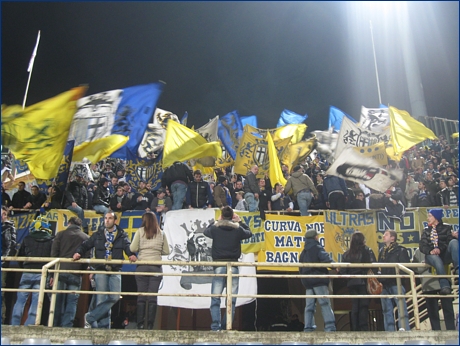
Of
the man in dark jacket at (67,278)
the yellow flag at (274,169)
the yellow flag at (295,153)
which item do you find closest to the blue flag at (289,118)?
the yellow flag at (295,153)

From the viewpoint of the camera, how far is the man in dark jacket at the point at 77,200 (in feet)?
36.0

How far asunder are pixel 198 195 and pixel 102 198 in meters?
2.50

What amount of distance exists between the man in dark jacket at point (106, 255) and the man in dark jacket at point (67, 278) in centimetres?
22

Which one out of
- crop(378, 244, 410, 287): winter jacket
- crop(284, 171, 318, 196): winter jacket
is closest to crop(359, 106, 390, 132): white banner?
crop(284, 171, 318, 196): winter jacket

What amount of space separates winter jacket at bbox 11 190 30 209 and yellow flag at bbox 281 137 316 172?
7462 mm

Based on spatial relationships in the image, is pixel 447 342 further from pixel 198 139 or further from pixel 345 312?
pixel 345 312

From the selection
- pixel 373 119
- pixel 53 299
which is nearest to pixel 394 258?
pixel 53 299

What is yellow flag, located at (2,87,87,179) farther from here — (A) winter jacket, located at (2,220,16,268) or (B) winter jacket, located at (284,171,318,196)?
(B) winter jacket, located at (284,171,318,196)

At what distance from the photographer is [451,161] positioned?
17.0 metres

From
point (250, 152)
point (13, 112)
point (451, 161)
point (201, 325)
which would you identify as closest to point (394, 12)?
point (451, 161)

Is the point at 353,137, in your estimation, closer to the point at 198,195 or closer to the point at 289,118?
the point at 198,195

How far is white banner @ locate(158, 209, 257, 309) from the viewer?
992 cm

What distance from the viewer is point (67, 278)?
293 inches

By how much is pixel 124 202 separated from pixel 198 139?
8.14ft
